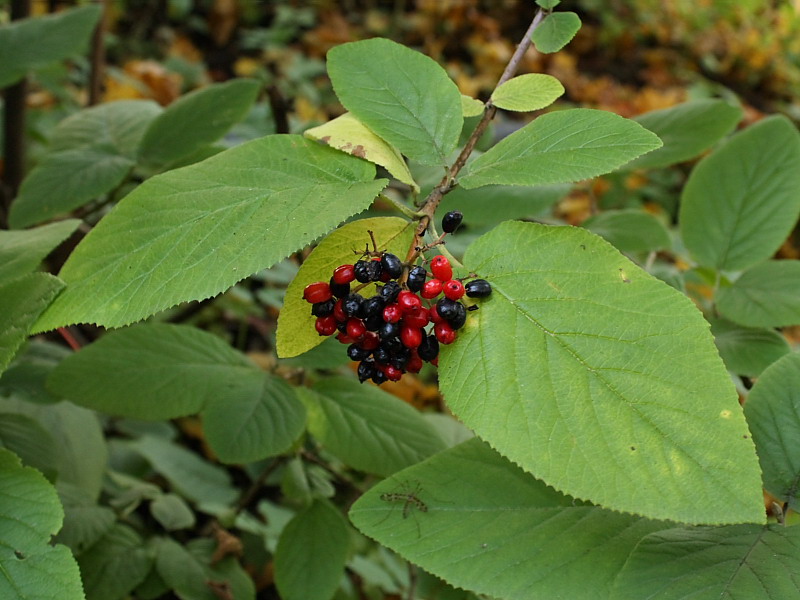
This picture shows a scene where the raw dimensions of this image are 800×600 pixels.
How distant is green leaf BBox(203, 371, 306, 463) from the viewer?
4.17 ft

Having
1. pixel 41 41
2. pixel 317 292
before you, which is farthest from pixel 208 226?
pixel 41 41

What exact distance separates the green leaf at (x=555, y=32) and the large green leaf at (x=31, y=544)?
870 millimetres

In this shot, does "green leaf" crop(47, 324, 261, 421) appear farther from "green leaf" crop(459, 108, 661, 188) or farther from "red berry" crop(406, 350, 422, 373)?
"green leaf" crop(459, 108, 661, 188)

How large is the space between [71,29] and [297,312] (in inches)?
53.0

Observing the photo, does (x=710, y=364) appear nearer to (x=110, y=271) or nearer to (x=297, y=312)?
(x=297, y=312)

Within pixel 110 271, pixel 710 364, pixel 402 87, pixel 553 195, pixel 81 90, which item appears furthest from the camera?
pixel 81 90

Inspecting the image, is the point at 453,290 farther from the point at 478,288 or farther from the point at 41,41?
the point at 41,41

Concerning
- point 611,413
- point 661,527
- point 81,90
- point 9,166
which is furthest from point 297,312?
point 81,90

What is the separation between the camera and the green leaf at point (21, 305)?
85cm

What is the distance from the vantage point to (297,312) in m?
0.93

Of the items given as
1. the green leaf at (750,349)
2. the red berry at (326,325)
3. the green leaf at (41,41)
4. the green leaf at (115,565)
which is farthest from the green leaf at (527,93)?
the green leaf at (41,41)

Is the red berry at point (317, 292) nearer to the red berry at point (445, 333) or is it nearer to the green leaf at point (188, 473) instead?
the red berry at point (445, 333)

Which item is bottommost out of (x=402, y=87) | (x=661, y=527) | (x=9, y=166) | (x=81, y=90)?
(x=81, y=90)

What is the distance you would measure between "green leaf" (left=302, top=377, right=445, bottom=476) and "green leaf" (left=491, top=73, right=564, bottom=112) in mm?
667
